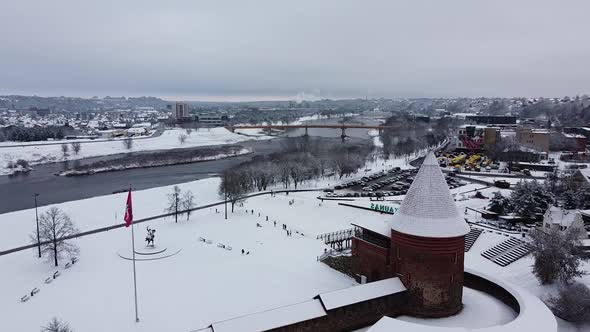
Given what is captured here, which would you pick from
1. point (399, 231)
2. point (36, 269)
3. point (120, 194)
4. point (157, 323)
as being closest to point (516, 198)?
point (399, 231)

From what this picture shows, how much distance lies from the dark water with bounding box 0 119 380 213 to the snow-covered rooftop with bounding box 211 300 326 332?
151 ft

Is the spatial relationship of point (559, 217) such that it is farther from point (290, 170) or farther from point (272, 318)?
point (290, 170)

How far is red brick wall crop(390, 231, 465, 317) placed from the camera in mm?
19562

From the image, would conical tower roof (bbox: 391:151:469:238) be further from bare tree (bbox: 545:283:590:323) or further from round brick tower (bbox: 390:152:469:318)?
bare tree (bbox: 545:283:590:323)

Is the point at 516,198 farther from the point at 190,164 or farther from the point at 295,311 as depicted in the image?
the point at 190,164

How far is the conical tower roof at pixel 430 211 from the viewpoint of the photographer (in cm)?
1954

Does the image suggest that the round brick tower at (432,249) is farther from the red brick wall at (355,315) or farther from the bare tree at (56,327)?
the bare tree at (56,327)

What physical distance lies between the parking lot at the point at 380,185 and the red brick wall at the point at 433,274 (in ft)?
105

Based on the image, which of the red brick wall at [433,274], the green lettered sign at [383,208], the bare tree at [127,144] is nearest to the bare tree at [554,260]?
the red brick wall at [433,274]

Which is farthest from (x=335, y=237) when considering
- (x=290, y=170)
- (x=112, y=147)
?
(x=112, y=147)

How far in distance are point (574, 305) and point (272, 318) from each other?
17360 millimetres

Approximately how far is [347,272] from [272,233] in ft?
38.2

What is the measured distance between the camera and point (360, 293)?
19.4 metres

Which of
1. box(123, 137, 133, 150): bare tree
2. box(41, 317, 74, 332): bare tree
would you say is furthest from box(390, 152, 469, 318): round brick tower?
box(123, 137, 133, 150): bare tree
